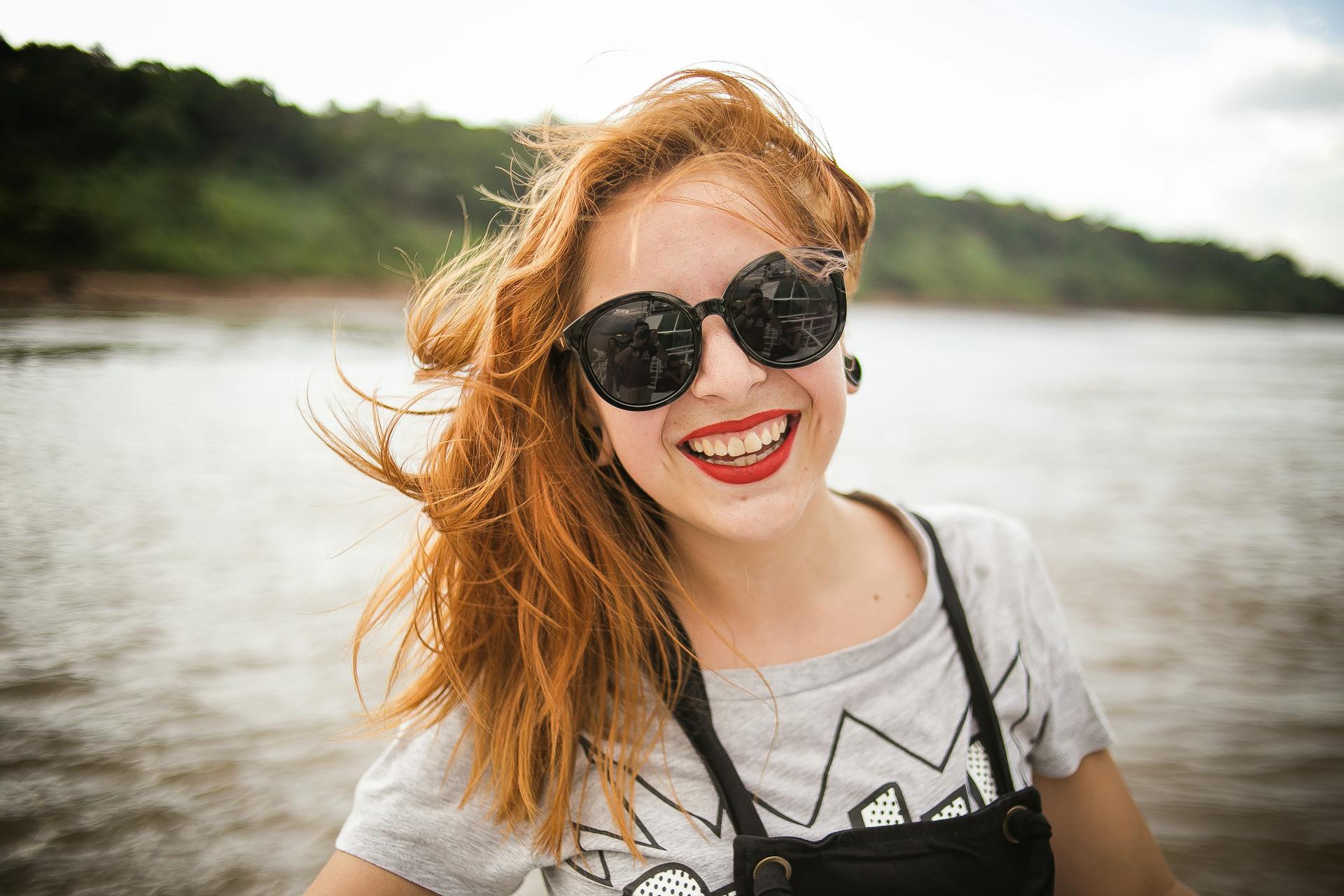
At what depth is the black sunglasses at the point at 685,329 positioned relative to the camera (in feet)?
4.24

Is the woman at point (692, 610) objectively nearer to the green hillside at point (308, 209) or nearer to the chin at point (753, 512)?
the chin at point (753, 512)

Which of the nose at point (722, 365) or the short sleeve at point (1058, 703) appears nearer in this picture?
the nose at point (722, 365)

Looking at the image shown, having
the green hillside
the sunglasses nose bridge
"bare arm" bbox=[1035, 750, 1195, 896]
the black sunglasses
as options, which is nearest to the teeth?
the black sunglasses

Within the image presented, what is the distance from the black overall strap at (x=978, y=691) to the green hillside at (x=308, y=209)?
6711 millimetres

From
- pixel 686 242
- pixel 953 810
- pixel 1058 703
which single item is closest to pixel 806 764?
pixel 953 810

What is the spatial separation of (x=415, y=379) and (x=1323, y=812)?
3.47 meters

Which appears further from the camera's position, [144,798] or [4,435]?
[4,435]

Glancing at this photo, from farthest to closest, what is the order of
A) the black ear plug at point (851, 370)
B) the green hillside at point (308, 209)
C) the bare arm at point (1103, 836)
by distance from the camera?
the green hillside at point (308, 209) → the black ear plug at point (851, 370) → the bare arm at point (1103, 836)

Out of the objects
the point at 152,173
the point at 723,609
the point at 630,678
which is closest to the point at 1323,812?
the point at 723,609

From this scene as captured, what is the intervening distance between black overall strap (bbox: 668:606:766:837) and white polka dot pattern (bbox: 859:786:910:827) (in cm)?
19

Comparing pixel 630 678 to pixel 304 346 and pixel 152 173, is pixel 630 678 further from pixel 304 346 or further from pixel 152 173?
pixel 152 173

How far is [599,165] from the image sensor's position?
4.49ft

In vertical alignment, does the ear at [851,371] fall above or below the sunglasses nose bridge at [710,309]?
below

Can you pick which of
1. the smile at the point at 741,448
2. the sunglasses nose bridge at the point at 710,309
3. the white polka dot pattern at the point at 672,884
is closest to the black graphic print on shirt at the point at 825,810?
the white polka dot pattern at the point at 672,884
